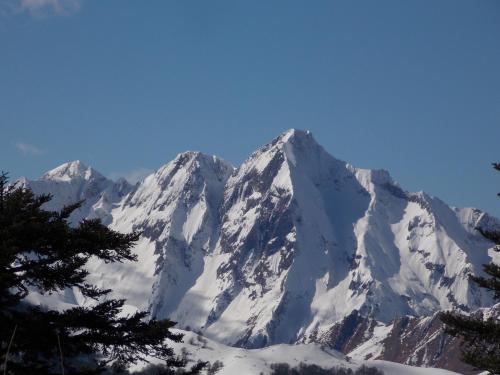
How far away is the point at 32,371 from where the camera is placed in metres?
21.2

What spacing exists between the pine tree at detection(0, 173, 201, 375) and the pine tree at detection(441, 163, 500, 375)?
9633mm

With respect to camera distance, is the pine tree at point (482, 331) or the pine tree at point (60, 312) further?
the pine tree at point (482, 331)

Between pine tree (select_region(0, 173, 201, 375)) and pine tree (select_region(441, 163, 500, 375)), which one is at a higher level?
pine tree (select_region(441, 163, 500, 375))

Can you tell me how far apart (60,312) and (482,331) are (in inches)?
539

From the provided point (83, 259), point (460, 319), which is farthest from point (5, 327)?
point (460, 319)

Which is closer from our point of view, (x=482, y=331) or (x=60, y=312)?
(x=60, y=312)

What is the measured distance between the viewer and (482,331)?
28.9m

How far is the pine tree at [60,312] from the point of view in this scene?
836 inches

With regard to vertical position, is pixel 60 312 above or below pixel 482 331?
below

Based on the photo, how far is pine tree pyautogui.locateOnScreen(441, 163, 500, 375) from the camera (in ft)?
89.7

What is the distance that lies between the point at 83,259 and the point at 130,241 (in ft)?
4.31

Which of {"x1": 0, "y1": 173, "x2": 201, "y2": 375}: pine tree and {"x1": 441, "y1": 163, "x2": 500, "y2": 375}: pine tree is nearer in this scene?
{"x1": 0, "y1": 173, "x2": 201, "y2": 375}: pine tree

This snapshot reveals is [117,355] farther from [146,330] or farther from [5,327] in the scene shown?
[5,327]

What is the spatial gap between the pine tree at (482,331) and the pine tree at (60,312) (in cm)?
963
